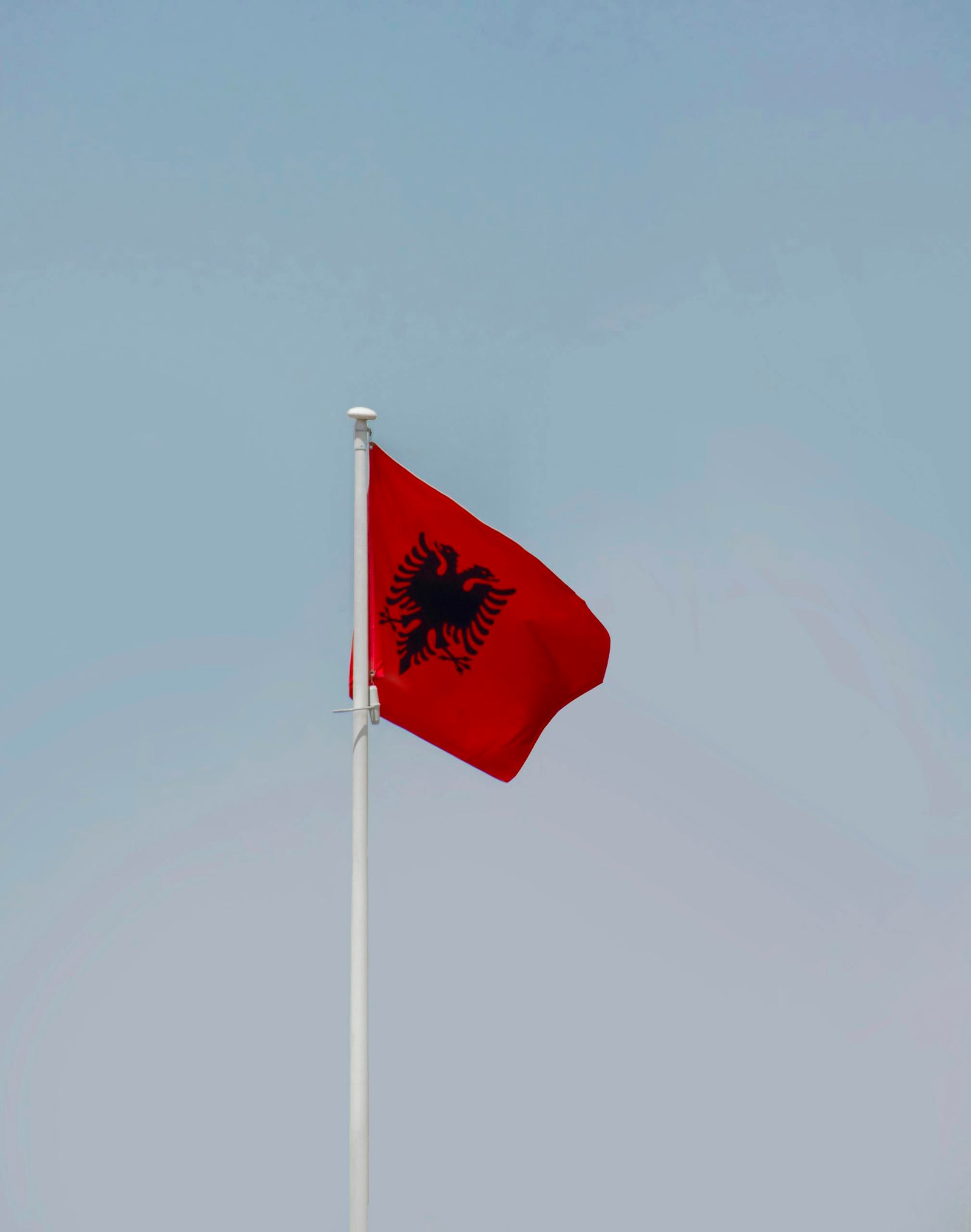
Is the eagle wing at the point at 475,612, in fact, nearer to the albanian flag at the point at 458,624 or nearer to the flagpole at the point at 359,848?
the albanian flag at the point at 458,624

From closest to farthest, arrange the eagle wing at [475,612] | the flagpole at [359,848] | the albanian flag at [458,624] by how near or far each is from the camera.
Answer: the flagpole at [359,848]
the albanian flag at [458,624]
the eagle wing at [475,612]

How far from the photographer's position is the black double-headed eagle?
9.76 m

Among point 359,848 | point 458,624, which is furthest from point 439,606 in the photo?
point 359,848

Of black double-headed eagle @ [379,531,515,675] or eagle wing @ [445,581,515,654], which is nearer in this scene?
black double-headed eagle @ [379,531,515,675]

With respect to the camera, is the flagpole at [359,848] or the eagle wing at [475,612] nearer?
the flagpole at [359,848]

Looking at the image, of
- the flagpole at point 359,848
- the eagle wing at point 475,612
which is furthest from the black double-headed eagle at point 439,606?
the flagpole at point 359,848

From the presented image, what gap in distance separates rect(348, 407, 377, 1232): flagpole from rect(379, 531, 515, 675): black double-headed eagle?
0.43 meters

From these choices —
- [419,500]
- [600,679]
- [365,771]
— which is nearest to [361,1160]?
[365,771]

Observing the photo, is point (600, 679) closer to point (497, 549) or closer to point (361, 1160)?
point (497, 549)

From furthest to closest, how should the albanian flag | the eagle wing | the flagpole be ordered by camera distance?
the eagle wing
the albanian flag
the flagpole

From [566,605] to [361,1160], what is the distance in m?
4.86

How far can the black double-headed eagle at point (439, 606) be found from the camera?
976 centimetres

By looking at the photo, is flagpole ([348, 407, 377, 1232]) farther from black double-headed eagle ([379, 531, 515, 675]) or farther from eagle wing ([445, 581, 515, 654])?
eagle wing ([445, 581, 515, 654])

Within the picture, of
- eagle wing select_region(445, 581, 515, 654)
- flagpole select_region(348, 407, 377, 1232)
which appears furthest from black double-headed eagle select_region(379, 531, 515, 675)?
flagpole select_region(348, 407, 377, 1232)
